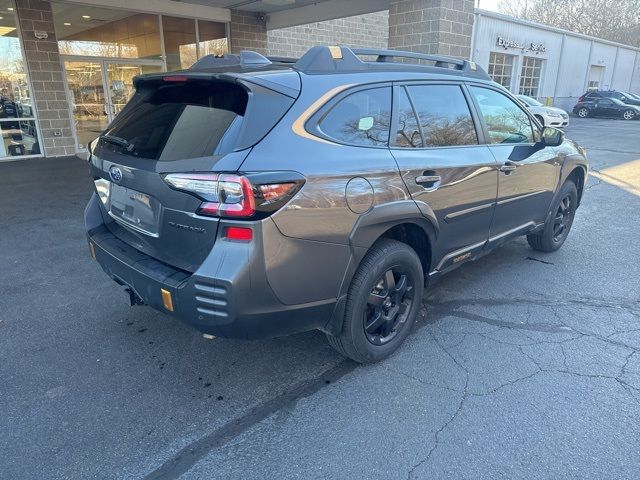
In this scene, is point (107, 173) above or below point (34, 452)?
above

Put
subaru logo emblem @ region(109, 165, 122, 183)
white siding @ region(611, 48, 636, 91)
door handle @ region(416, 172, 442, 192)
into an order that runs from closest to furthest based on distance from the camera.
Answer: subaru logo emblem @ region(109, 165, 122, 183), door handle @ region(416, 172, 442, 192), white siding @ region(611, 48, 636, 91)

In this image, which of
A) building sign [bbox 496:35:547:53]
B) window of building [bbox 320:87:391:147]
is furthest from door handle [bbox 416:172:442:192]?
building sign [bbox 496:35:547:53]

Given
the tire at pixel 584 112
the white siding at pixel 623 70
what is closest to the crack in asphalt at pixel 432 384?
the tire at pixel 584 112

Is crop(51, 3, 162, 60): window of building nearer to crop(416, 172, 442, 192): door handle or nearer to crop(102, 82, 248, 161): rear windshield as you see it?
crop(102, 82, 248, 161): rear windshield

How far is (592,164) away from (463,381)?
10708 millimetres

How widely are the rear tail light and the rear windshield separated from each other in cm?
17

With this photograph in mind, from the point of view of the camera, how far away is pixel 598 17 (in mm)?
46688

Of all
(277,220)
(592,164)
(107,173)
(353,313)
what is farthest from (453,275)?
(592,164)

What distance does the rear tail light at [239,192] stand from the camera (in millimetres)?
2244

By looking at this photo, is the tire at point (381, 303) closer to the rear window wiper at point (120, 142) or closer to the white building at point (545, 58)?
the rear window wiper at point (120, 142)

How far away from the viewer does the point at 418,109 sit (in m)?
3.26

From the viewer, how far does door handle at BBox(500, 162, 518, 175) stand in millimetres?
3876

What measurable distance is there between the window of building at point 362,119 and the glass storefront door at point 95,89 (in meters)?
11.0

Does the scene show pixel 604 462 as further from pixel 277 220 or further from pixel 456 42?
pixel 456 42
